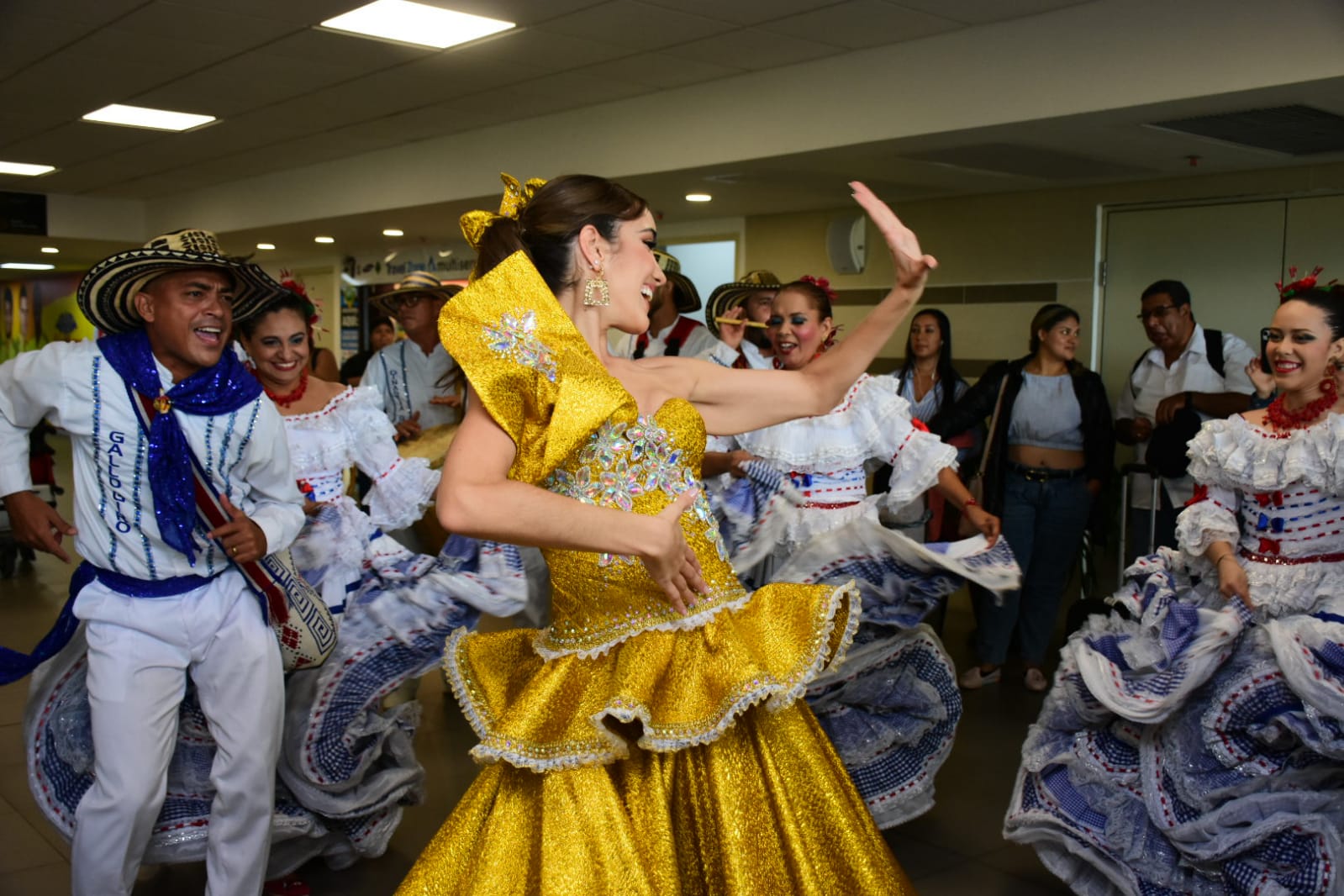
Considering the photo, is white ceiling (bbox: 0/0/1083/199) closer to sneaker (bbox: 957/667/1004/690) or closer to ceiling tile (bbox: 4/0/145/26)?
ceiling tile (bbox: 4/0/145/26)

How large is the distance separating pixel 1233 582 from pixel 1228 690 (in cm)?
31

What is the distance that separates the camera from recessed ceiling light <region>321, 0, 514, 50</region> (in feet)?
19.0

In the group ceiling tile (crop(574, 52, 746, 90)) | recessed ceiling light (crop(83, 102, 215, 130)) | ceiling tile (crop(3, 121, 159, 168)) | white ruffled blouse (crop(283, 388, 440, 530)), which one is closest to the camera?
white ruffled blouse (crop(283, 388, 440, 530))

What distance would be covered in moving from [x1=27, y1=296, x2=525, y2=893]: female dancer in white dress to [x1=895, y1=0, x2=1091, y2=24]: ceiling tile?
3203 mm

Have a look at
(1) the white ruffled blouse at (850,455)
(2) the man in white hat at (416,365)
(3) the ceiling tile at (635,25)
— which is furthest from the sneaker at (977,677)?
(3) the ceiling tile at (635,25)

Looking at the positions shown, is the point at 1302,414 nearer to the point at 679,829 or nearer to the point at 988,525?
the point at 988,525

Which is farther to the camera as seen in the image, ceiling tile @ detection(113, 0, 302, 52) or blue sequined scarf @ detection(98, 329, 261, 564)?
ceiling tile @ detection(113, 0, 302, 52)

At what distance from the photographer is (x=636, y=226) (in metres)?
2.17

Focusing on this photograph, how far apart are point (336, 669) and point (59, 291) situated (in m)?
21.0

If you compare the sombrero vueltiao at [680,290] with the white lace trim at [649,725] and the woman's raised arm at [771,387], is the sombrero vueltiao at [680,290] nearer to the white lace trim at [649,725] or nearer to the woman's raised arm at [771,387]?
the woman's raised arm at [771,387]

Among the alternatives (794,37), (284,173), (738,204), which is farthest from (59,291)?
(794,37)

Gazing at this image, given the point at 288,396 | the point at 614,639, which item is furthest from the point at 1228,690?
the point at 288,396

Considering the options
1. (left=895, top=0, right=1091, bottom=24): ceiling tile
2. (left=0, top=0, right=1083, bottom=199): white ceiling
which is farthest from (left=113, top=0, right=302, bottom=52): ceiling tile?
(left=895, top=0, right=1091, bottom=24): ceiling tile

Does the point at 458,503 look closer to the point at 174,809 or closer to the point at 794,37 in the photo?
the point at 174,809
